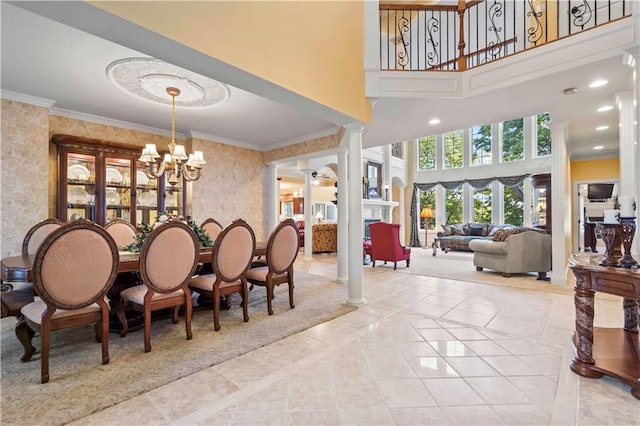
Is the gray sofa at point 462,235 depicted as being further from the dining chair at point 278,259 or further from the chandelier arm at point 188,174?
the chandelier arm at point 188,174

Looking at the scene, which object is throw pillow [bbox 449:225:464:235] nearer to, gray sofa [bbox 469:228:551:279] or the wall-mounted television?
the wall-mounted television

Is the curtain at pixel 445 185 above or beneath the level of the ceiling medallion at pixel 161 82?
beneath

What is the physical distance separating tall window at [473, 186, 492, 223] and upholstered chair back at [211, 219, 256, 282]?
9937mm

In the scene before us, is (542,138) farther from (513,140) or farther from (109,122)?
(109,122)

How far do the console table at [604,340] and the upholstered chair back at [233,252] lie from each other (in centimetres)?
268

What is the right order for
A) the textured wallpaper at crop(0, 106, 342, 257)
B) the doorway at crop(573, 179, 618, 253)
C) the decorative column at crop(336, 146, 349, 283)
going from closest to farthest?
the textured wallpaper at crop(0, 106, 342, 257), the decorative column at crop(336, 146, 349, 283), the doorway at crop(573, 179, 618, 253)

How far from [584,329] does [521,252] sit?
12.3ft

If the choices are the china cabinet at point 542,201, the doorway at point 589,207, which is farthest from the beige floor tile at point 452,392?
the china cabinet at point 542,201

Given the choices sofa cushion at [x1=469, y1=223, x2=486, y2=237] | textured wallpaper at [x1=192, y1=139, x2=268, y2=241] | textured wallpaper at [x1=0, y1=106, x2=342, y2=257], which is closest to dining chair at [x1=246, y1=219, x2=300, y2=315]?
textured wallpaper at [x1=0, y1=106, x2=342, y2=257]

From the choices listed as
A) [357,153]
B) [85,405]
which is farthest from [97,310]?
[357,153]

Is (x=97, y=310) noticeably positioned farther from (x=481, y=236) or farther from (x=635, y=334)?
(x=481, y=236)

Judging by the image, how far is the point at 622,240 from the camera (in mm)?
1950

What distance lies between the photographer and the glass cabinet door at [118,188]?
450 cm

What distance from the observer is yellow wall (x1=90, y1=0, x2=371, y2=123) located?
1.86m
